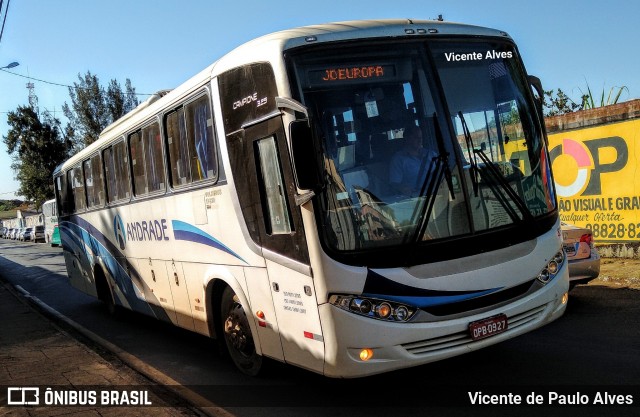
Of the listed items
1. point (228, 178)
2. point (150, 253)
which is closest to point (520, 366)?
point (228, 178)

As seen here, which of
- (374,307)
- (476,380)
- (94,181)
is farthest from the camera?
(94,181)

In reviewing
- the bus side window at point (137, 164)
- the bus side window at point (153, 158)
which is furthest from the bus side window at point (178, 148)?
the bus side window at point (137, 164)

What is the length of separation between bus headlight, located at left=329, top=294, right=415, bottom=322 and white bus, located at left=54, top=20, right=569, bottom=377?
0.4 inches

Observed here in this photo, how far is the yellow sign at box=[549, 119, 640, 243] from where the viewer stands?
519 inches

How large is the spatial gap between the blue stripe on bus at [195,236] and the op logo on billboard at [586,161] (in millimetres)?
9798

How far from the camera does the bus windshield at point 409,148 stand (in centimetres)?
502

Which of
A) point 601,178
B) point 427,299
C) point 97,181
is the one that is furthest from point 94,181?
point 601,178

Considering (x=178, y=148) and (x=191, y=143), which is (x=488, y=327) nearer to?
(x=191, y=143)

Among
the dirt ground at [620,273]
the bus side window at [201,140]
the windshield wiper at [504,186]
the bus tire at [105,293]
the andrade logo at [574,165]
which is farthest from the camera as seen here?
the andrade logo at [574,165]

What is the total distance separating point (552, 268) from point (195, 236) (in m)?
3.85

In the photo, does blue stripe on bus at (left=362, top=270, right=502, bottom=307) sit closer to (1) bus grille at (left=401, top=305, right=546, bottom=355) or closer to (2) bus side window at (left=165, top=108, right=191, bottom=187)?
(1) bus grille at (left=401, top=305, right=546, bottom=355)

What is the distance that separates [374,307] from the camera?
16.2 feet

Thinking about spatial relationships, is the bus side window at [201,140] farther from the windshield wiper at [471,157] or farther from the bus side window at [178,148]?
the windshield wiper at [471,157]

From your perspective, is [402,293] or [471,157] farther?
[471,157]
